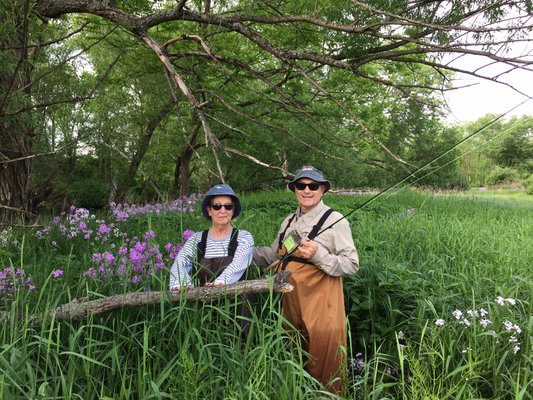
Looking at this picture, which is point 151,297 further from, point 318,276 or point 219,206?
point 318,276

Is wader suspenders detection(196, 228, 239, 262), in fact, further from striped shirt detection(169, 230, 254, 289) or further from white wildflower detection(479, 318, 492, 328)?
white wildflower detection(479, 318, 492, 328)

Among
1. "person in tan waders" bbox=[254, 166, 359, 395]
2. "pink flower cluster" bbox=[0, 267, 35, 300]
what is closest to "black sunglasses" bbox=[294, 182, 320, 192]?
"person in tan waders" bbox=[254, 166, 359, 395]

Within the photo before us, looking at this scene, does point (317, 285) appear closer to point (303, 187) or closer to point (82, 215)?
point (303, 187)

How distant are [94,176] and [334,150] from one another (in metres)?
7.51

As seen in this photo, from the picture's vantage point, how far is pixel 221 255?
7.62 feet

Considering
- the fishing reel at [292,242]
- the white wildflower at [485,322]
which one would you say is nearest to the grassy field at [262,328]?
the white wildflower at [485,322]

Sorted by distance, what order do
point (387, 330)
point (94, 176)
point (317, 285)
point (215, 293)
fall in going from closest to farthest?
point (215, 293)
point (317, 285)
point (387, 330)
point (94, 176)

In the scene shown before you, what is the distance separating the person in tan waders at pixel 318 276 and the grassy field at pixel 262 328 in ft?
0.35

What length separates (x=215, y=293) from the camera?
6.39 feet

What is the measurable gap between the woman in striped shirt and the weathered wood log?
240 mm

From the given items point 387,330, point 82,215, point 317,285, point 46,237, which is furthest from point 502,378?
point 46,237

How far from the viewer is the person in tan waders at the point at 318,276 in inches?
83.8

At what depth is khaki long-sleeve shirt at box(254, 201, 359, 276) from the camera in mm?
2129

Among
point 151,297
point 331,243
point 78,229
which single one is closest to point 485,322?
point 331,243
